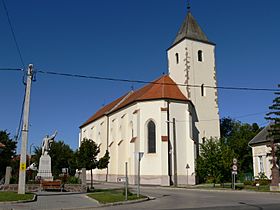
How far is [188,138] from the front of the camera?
125ft

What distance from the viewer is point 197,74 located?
4216cm

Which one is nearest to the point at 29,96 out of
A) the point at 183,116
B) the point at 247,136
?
the point at 183,116

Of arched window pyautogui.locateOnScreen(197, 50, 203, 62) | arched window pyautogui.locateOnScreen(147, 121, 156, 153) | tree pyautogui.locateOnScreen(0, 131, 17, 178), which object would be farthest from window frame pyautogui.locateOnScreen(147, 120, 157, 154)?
tree pyautogui.locateOnScreen(0, 131, 17, 178)

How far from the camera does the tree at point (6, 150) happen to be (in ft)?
125

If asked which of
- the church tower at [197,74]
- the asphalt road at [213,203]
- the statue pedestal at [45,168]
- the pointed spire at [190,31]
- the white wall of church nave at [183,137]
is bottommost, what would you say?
the asphalt road at [213,203]

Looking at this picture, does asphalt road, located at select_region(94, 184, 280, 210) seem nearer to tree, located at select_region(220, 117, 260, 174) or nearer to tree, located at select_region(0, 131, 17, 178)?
tree, located at select_region(0, 131, 17, 178)

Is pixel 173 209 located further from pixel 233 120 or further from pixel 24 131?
pixel 233 120

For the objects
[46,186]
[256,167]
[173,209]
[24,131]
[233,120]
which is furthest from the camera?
[233,120]

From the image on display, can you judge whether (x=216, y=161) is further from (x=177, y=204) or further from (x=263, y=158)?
(x=177, y=204)

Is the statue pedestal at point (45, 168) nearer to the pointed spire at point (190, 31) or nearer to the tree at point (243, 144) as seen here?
the pointed spire at point (190, 31)

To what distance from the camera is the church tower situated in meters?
41.4

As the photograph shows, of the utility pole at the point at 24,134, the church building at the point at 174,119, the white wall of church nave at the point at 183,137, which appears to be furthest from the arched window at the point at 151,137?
the utility pole at the point at 24,134

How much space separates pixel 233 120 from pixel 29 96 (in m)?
57.8

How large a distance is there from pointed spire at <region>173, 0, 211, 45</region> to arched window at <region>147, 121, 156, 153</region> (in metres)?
12.6
